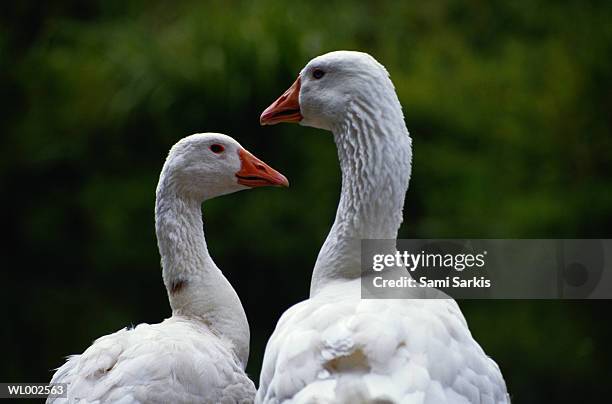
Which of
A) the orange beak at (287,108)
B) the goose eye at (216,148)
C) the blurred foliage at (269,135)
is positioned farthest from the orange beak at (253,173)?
the blurred foliage at (269,135)

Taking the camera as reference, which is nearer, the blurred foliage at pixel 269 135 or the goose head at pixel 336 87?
the goose head at pixel 336 87

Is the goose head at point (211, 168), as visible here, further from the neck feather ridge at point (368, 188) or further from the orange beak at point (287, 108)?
the neck feather ridge at point (368, 188)

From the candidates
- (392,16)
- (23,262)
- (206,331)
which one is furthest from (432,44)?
(206,331)

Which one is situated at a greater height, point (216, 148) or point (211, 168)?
point (216, 148)

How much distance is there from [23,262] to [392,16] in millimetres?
7296

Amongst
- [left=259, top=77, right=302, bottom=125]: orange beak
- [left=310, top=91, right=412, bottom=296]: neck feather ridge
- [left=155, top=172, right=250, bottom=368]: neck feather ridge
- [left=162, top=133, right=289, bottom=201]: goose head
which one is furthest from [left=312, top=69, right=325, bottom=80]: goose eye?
[left=155, top=172, right=250, bottom=368]: neck feather ridge

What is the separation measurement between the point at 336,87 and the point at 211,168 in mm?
1138

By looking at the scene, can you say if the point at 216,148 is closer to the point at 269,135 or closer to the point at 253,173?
the point at 253,173

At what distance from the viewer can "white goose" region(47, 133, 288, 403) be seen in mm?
4453

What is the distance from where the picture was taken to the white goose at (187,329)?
445 centimetres

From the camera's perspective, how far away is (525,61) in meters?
15.4

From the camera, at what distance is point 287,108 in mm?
4918

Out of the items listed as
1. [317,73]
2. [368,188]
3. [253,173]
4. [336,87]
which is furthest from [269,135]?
[368,188]

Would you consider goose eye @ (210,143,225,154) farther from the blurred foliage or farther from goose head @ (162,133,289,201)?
the blurred foliage
